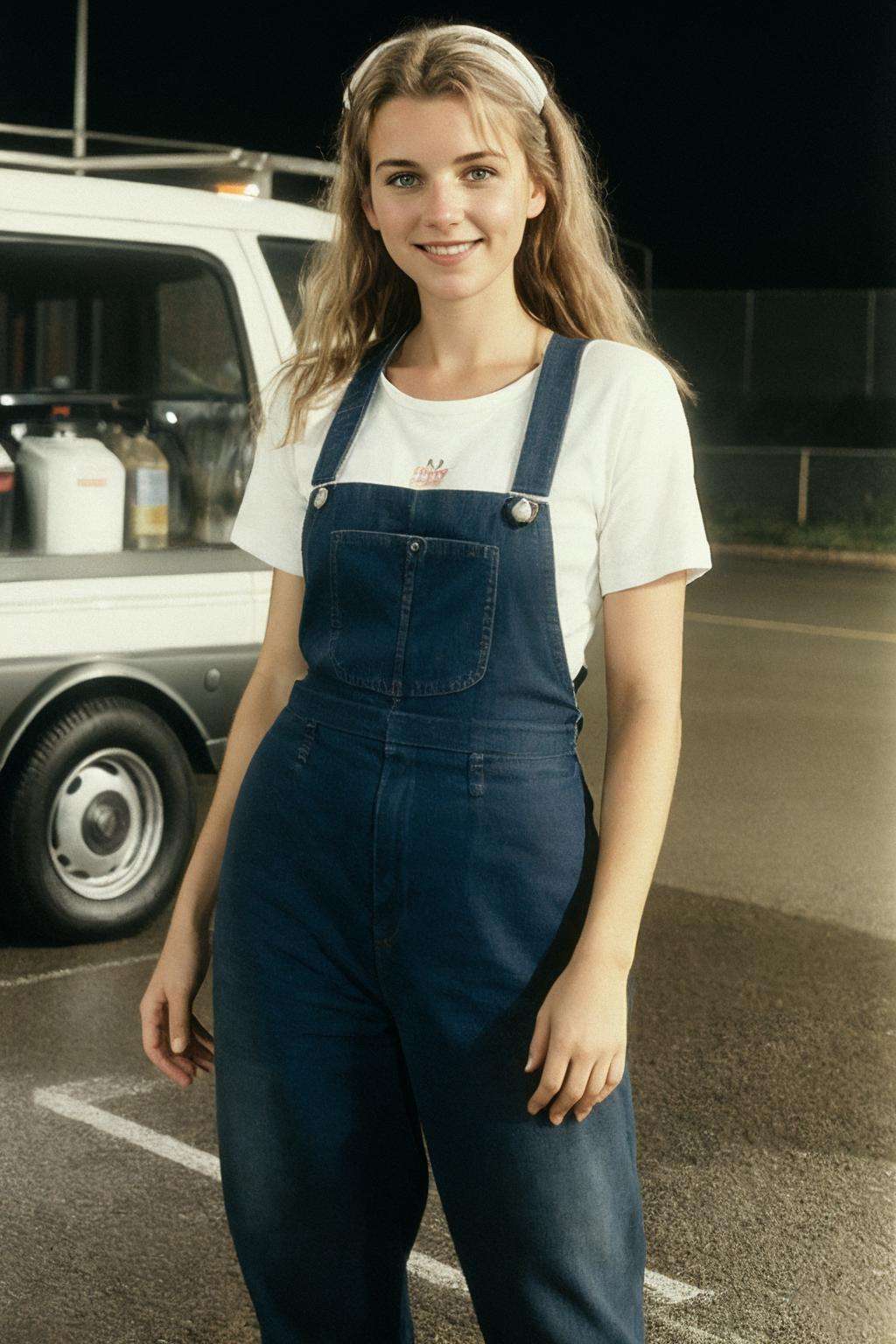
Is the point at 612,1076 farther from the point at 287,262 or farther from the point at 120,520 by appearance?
the point at 287,262

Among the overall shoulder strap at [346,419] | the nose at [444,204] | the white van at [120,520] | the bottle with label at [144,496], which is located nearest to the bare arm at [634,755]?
the overall shoulder strap at [346,419]

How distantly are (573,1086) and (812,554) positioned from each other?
20.1 m

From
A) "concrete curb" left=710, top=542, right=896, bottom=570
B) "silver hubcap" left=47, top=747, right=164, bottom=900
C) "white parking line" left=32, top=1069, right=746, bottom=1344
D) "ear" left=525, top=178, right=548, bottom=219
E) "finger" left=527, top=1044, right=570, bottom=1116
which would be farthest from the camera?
"concrete curb" left=710, top=542, right=896, bottom=570

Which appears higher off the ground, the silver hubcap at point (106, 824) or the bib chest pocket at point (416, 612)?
the bib chest pocket at point (416, 612)

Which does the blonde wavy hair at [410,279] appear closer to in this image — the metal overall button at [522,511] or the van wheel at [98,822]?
the metal overall button at [522,511]

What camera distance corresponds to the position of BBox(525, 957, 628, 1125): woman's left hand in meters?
2.01

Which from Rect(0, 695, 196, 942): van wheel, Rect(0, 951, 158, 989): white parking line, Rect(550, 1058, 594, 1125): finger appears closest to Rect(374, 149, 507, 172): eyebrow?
Rect(550, 1058, 594, 1125): finger

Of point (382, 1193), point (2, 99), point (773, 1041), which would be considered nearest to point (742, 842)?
point (773, 1041)

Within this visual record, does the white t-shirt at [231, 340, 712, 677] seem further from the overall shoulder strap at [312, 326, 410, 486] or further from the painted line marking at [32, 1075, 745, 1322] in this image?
the painted line marking at [32, 1075, 745, 1322]

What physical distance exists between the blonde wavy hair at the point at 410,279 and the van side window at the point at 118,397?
3014 mm

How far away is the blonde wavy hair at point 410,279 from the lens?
2.16 meters

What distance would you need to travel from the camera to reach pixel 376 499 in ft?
7.02

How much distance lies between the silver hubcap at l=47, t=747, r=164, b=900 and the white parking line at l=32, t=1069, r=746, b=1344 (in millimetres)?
1103

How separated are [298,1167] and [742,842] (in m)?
5.21
